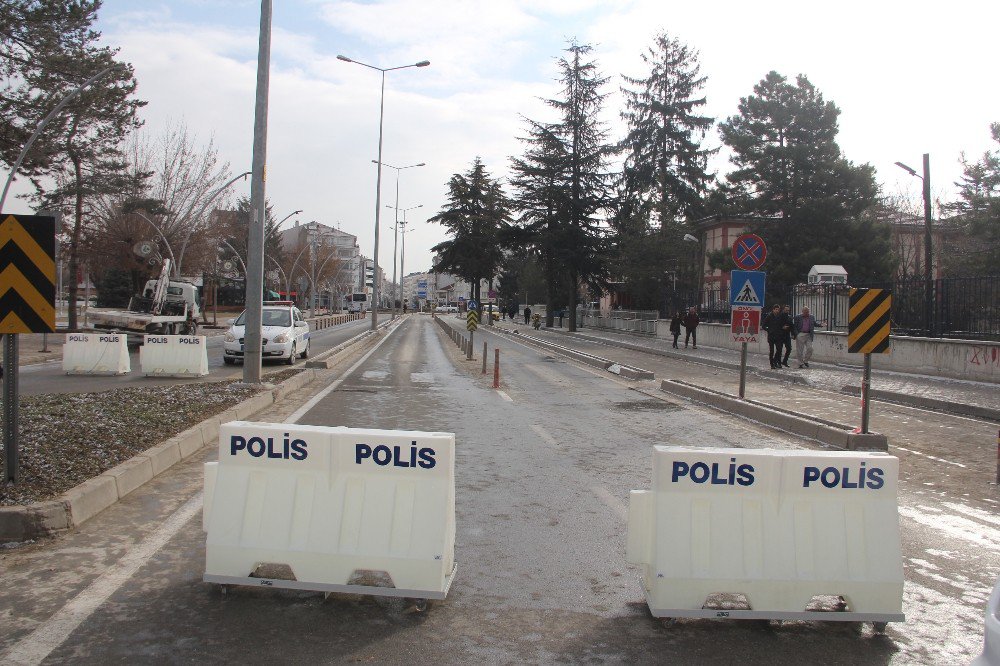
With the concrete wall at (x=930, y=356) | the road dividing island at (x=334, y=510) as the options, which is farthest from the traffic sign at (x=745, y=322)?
the road dividing island at (x=334, y=510)

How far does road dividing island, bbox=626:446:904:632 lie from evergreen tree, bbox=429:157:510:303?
85207mm

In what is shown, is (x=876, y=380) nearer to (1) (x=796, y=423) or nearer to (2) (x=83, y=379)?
(1) (x=796, y=423)

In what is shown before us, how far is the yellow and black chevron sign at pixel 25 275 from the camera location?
21.2ft

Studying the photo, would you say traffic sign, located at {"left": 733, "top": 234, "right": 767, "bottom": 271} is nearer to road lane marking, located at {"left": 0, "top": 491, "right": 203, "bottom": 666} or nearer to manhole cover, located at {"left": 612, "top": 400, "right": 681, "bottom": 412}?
manhole cover, located at {"left": 612, "top": 400, "right": 681, "bottom": 412}

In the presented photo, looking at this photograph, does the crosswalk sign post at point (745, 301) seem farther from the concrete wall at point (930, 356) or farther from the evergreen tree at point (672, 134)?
the evergreen tree at point (672, 134)

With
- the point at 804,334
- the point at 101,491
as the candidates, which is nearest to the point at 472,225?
the point at 804,334

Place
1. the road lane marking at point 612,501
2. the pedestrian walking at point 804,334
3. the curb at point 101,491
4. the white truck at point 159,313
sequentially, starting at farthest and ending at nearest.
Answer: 1. the white truck at point 159,313
2. the pedestrian walking at point 804,334
3. the road lane marking at point 612,501
4. the curb at point 101,491

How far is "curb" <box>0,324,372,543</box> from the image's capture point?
5594 millimetres

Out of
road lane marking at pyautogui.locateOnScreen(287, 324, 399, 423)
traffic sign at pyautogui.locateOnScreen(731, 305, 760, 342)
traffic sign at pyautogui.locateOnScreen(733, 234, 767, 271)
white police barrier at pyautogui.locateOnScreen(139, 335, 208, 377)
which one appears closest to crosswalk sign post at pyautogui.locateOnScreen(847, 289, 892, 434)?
traffic sign at pyautogui.locateOnScreen(731, 305, 760, 342)

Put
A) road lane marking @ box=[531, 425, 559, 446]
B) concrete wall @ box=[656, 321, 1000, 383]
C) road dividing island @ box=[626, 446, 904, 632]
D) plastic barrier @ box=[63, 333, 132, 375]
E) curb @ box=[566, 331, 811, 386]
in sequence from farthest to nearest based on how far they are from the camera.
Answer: curb @ box=[566, 331, 811, 386], concrete wall @ box=[656, 321, 1000, 383], plastic barrier @ box=[63, 333, 132, 375], road lane marking @ box=[531, 425, 559, 446], road dividing island @ box=[626, 446, 904, 632]

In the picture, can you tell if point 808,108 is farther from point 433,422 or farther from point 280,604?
point 280,604

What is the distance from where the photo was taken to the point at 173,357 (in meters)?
17.9

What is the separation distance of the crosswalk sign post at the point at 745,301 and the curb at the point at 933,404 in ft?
9.17

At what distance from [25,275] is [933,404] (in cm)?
1528
